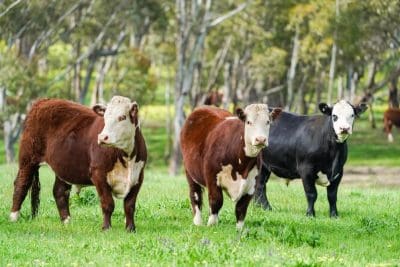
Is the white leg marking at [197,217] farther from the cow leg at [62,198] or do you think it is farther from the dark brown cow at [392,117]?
the dark brown cow at [392,117]

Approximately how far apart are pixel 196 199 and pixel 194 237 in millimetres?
2190

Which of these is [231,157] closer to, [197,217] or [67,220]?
[197,217]

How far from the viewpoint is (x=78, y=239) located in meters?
10.8

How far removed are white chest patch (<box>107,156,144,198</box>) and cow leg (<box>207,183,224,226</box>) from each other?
3.32 ft

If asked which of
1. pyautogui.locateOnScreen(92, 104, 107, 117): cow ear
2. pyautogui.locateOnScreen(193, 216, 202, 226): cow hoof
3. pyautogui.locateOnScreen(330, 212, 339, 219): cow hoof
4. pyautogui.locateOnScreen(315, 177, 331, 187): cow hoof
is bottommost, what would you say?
pyautogui.locateOnScreen(330, 212, 339, 219): cow hoof

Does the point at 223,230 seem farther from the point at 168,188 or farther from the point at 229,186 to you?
the point at 168,188

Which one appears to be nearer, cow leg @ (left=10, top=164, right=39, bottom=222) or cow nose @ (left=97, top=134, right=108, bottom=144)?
cow nose @ (left=97, top=134, right=108, bottom=144)

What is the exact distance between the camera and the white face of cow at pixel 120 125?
1135 cm

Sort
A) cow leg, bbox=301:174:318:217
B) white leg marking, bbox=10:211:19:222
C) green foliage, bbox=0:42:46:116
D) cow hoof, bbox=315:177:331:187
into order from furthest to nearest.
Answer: green foliage, bbox=0:42:46:116, cow hoof, bbox=315:177:331:187, cow leg, bbox=301:174:318:217, white leg marking, bbox=10:211:19:222

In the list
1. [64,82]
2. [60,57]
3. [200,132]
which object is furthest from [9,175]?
[60,57]

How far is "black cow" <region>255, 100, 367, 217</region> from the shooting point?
14.5 metres

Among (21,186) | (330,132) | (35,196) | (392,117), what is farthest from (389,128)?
(21,186)

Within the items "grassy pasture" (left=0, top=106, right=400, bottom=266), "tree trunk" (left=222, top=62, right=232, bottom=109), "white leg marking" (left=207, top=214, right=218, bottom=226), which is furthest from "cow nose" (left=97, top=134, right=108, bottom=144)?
"tree trunk" (left=222, top=62, right=232, bottom=109)

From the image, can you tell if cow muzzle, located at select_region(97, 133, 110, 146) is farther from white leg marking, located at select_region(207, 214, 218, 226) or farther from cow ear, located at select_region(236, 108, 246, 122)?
white leg marking, located at select_region(207, 214, 218, 226)
